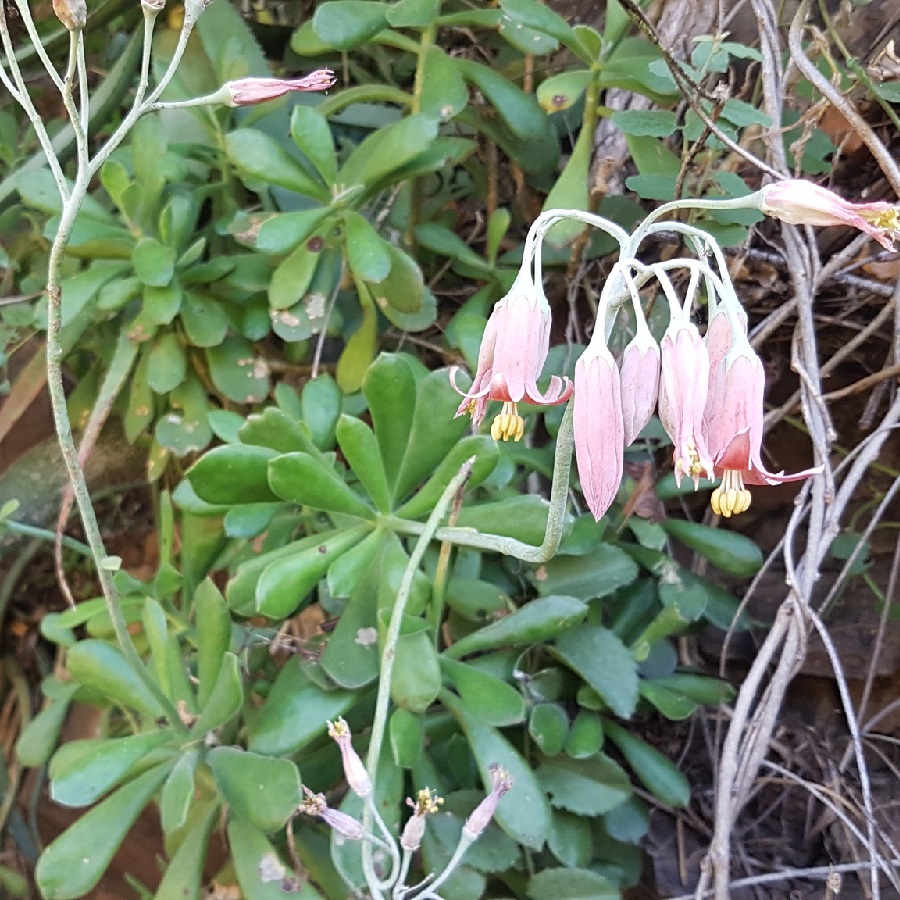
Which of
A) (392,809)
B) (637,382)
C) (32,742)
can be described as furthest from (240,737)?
(637,382)

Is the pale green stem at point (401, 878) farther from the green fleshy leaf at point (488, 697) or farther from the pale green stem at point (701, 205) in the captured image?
the pale green stem at point (701, 205)

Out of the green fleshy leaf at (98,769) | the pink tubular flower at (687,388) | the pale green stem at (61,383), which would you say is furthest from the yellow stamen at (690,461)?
the green fleshy leaf at (98,769)

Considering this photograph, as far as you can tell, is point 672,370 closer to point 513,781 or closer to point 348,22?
point 513,781

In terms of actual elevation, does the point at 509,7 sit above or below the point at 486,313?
above

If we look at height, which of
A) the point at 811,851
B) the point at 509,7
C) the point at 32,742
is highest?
the point at 509,7

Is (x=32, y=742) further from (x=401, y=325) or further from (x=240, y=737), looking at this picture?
(x=401, y=325)
